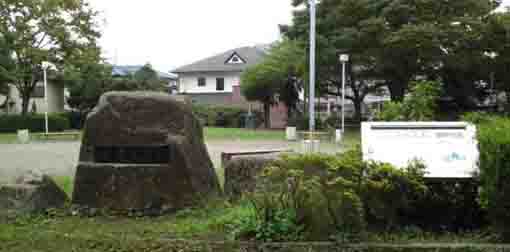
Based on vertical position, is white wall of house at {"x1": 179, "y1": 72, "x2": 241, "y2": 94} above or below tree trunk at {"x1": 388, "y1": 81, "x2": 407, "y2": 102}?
above

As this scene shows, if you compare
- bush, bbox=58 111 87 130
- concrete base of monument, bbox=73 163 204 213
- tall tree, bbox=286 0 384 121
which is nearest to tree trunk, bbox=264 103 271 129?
tall tree, bbox=286 0 384 121

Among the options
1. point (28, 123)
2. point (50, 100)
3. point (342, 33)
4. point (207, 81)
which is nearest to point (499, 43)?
point (342, 33)

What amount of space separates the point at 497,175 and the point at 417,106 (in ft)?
5.83

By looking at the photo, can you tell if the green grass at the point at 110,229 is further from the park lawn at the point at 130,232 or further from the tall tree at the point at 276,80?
the tall tree at the point at 276,80

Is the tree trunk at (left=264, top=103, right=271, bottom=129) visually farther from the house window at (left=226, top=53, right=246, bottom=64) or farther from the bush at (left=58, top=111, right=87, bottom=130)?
the house window at (left=226, top=53, right=246, bottom=64)

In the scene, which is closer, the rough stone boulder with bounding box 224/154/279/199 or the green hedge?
the rough stone boulder with bounding box 224/154/279/199

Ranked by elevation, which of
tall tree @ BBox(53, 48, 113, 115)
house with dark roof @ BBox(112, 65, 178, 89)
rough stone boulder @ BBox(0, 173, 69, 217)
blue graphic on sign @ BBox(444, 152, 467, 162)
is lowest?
rough stone boulder @ BBox(0, 173, 69, 217)

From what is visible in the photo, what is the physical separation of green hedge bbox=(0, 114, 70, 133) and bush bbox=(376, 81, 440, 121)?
29.9 metres

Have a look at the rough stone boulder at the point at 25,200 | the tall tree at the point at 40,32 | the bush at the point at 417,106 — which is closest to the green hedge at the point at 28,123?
the tall tree at the point at 40,32

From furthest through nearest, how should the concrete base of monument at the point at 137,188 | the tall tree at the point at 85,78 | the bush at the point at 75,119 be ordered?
the bush at the point at 75,119, the tall tree at the point at 85,78, the concrete base of monument at the point at 137,188

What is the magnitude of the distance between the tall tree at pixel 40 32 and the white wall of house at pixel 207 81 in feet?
59.8

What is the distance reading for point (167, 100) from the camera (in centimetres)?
587

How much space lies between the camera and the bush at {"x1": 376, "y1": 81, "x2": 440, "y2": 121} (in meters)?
5.52

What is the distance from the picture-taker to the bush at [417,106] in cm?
552
